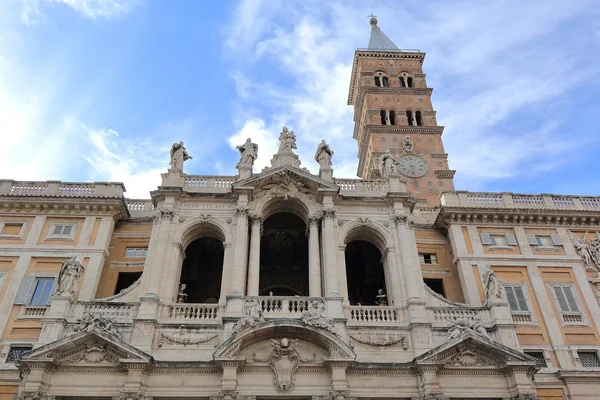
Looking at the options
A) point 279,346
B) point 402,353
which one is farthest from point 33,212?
point 402,353

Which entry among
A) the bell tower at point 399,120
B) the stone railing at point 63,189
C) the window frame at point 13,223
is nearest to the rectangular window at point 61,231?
the window frame at point 13,223

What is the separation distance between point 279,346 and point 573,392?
1361 cm

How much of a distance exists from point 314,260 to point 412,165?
62.5ft

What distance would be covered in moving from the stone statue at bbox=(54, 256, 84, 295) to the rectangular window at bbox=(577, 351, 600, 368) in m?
23.9

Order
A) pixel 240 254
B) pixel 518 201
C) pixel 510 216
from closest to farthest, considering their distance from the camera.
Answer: pixel 240 254 < pixel 510 216 < pixel 518 201

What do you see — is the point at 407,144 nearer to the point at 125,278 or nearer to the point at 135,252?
the point at 135,252

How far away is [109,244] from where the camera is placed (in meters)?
26.9

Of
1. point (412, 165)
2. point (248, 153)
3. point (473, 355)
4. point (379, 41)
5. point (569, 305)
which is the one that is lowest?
point (473, 355)

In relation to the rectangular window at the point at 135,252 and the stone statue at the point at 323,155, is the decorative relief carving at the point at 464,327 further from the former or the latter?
the rectangular window at the point at 135,252

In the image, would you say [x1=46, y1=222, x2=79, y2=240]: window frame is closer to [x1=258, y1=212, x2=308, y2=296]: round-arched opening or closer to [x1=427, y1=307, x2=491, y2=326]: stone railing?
[x1=258, y1=212, x2=308, y2=296]: round-arched opening

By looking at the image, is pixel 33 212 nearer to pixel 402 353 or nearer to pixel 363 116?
pixel 402 353

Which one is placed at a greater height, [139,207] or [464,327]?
[139,207]

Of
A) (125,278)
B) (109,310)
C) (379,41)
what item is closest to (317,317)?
(109,310)

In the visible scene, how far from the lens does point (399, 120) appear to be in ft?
145
